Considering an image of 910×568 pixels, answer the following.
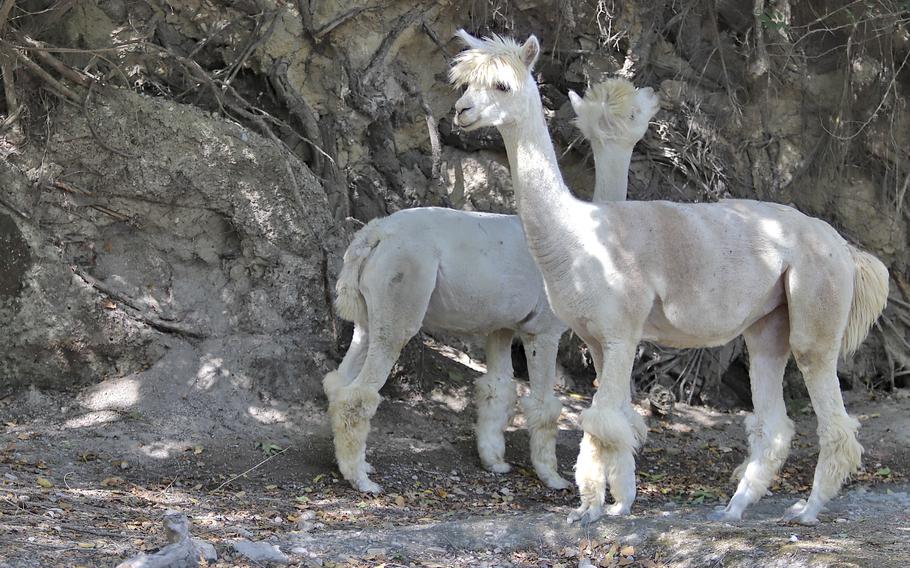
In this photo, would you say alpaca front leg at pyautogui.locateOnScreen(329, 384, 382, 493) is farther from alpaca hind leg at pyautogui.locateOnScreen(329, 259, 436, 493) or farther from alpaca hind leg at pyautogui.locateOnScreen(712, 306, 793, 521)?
alpaca hind leg at pyautogui.locateOnScreen(712, 306, 793, 521)

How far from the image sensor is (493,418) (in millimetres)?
7523

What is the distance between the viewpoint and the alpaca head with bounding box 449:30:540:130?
5562mm

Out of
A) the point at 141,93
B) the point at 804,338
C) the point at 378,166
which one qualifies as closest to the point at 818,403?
the point at 804,338

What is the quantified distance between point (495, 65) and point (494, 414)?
114 inches

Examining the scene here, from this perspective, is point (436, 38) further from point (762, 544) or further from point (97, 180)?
point (762, 544)

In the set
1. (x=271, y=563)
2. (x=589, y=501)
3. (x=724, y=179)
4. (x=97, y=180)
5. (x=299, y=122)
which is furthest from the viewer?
(x=724, y=179)

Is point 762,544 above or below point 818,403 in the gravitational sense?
below

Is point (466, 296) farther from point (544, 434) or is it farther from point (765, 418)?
point (765, 418)

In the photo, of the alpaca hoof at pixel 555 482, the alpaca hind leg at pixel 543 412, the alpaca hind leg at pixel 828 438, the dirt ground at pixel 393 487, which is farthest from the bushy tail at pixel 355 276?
the alpaca hind leg at pixel 828 438

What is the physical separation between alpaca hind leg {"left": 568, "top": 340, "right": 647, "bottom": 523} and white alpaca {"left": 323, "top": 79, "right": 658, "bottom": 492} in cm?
143

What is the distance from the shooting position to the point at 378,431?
310 inches

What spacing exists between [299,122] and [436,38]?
61.0 inches

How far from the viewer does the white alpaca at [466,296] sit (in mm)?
6836

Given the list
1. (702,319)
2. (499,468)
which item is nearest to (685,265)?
(702,319)
